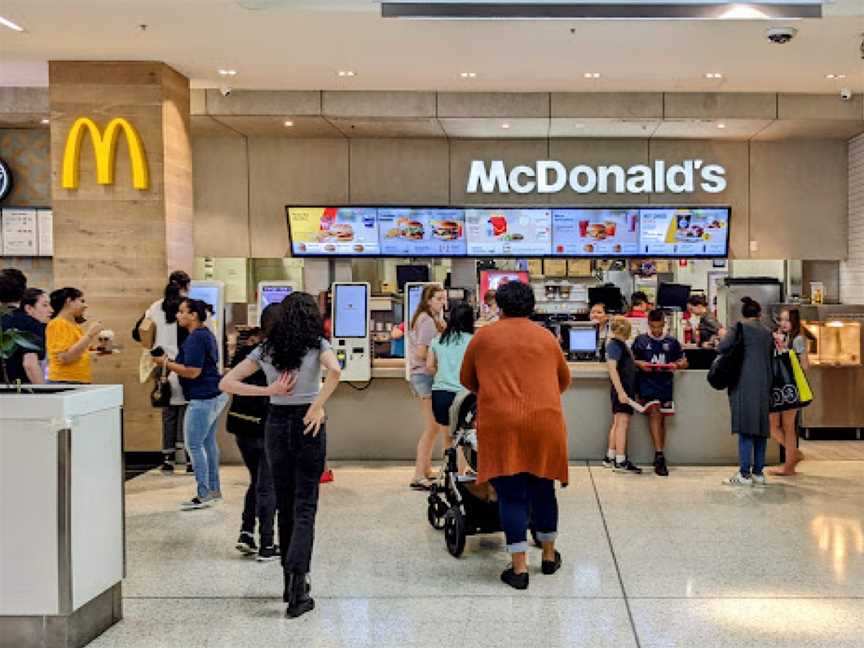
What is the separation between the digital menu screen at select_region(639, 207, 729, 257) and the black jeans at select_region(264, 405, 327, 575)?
23.7ft

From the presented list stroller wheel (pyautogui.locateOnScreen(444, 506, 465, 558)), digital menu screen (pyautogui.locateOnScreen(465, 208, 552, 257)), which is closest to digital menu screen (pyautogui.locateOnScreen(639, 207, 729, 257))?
digital menu screen (pyautogui.locateOnScreen(465, 208, 552, 257))

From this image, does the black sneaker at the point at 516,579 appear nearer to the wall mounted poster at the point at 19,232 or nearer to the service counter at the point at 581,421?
the service counter at the point at 581,421

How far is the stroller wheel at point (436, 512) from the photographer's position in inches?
231

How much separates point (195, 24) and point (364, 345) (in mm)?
2829

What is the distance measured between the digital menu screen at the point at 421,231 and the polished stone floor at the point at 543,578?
433 cm

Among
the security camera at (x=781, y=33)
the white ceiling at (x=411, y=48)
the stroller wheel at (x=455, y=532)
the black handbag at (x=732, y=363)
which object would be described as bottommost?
the stroller wheel at (x=455, y=532)

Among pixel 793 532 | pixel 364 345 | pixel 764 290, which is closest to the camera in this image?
pixel 793 532

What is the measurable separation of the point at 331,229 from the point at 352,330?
2905mm

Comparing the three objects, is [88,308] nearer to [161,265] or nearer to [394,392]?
[161,265]

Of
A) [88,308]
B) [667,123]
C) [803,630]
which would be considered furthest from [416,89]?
[803,630]

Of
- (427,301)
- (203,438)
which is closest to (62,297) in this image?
(203,438)

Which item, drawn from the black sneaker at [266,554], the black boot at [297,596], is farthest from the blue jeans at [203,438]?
the black boot at [297,596]

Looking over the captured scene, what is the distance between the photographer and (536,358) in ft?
15.5

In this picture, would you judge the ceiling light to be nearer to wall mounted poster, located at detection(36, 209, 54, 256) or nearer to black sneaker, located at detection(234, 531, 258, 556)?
wall mounted poster, located at detection(36, 209, 54, 256)
